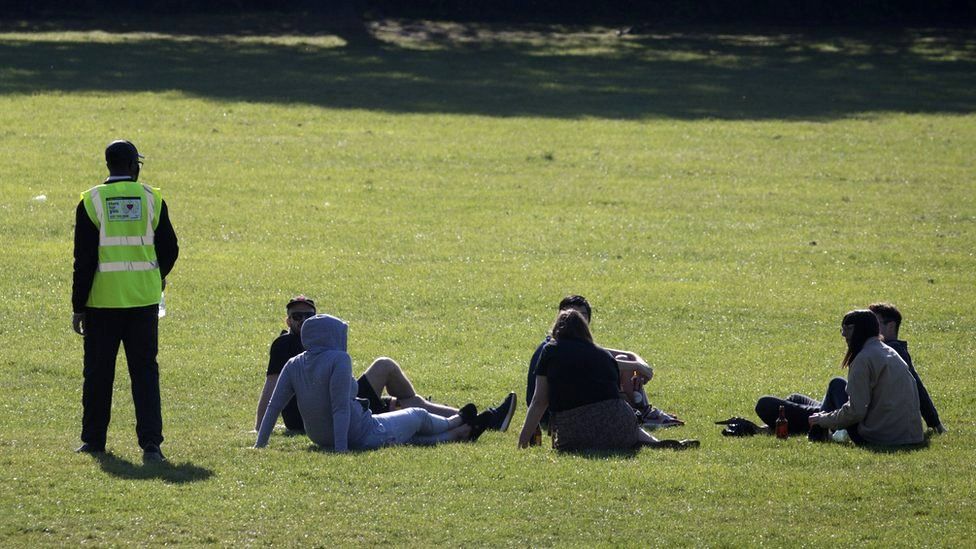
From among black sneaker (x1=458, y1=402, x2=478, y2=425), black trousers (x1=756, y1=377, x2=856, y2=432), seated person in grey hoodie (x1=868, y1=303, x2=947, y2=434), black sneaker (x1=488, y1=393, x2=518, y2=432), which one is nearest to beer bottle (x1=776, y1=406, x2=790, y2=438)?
black trousers (x1=756, y1=377, x2=856, y2=432)

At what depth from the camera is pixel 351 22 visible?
46.4m

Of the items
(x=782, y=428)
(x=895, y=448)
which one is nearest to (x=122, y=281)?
(x=782, y=428)

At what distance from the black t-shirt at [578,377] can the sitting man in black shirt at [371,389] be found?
104 centimetres

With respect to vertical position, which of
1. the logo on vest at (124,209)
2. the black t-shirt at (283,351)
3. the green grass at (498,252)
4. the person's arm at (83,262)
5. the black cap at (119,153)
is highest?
the black cap at (119,153)

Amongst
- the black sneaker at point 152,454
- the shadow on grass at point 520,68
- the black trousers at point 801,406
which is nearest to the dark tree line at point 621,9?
the shadow on grass at point 520,68

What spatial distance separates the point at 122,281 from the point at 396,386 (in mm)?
2973

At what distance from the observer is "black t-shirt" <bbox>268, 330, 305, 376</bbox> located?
Result: 11406 millimetres

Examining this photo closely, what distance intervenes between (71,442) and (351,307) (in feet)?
24.1

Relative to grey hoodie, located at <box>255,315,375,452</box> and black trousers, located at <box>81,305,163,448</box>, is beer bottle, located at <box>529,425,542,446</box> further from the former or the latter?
black trousers, located at <box>81,305,163,448</box>

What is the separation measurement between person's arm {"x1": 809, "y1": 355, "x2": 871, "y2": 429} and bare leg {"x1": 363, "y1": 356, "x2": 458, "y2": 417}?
3.06 m

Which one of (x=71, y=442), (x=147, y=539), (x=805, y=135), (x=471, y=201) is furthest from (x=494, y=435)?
(x=805, y=135)

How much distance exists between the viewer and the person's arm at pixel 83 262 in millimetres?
9430

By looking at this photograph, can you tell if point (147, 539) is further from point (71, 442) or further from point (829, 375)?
point (829, 375)

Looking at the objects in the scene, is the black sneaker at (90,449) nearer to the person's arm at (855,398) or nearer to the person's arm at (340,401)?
the person's arm at (340,401)
